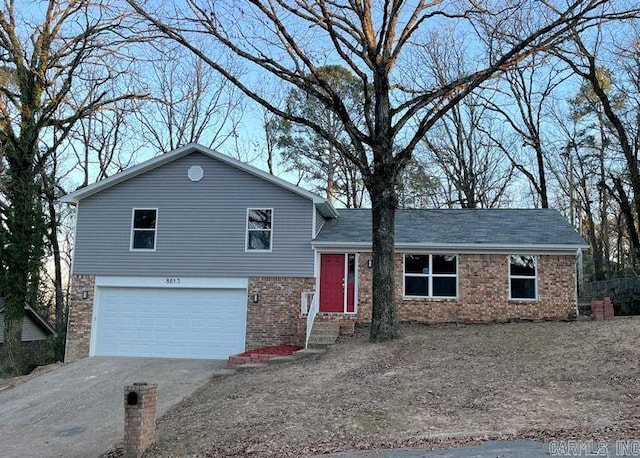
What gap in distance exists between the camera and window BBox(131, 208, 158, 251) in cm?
1672

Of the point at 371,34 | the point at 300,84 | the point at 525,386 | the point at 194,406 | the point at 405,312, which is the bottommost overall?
the point at 194,406

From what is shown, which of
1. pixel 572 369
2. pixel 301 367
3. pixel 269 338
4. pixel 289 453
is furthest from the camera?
pixel 269 338

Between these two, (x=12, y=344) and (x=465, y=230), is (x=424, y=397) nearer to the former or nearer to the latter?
(x=465, y=230)

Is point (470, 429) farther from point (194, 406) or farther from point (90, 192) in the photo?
point (90, 192)

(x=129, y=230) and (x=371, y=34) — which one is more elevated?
(x=371, y=34)

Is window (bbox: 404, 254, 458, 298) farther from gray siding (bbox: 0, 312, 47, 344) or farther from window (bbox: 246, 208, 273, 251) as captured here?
gray siding (bbox: 0, 312, 47, 344)

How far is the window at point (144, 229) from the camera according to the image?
16719 millimetres

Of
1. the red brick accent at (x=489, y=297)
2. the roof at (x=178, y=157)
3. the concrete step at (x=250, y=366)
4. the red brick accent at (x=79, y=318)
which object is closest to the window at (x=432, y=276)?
the red brick accent at (x=489, y=297)

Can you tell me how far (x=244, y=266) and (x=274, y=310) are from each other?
5.17ft

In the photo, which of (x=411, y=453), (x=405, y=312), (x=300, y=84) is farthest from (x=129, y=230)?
(x=411, y=453)

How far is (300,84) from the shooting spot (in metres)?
13.3

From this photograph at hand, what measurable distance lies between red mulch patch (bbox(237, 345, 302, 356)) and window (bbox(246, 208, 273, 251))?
2.97m

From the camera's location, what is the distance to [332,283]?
16266mm

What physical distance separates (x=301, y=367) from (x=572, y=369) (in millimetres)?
5308
